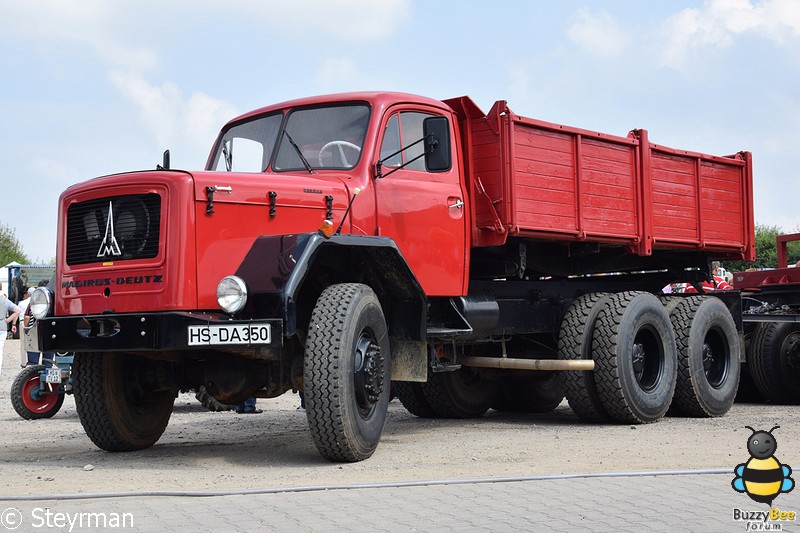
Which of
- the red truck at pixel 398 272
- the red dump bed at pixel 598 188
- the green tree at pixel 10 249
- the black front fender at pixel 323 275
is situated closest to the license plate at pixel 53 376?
the red truck at pixel 398 272

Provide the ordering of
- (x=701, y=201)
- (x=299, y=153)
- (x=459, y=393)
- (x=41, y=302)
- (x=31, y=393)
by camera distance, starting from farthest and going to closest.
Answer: (x=31, y=393)
(x=701, y=201)
(x=459, y=393)
(x=299, y=153)
(x=41, y=302)

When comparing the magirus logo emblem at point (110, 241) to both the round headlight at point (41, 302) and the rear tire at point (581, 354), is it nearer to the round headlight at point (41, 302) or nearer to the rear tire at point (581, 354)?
the round headlight at point (41, 302)

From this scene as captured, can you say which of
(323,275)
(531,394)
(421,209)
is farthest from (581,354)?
(323,275)

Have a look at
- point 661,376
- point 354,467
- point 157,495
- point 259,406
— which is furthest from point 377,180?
point 259,406

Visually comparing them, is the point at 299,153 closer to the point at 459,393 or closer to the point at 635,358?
the point at 459,393

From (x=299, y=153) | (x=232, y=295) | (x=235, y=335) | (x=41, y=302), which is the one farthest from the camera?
(x=299, y=153)

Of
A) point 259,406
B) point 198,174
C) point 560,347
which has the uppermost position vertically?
point 198,174

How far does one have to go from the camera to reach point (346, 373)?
718cm

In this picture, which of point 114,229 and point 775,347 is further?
point 775,347

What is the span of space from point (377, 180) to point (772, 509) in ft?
13.6

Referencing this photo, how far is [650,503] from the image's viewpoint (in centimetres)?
577

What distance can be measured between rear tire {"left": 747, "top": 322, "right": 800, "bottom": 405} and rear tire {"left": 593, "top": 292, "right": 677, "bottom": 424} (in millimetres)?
2383

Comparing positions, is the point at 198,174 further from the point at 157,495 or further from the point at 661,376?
the point at 661,376

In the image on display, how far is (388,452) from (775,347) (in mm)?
6383
